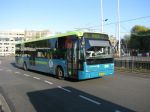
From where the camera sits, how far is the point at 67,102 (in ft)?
30.5

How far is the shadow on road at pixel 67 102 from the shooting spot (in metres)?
8.14

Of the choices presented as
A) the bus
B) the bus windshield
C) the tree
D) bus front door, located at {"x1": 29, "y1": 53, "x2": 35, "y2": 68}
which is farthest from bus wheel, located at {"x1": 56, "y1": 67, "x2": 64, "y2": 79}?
the tree

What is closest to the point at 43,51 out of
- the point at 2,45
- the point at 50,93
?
the point at 50,93

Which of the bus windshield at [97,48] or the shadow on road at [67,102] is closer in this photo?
the shadow on road at [67,102]

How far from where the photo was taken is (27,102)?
31.4ft

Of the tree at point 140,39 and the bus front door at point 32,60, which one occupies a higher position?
the tree at point 140,39

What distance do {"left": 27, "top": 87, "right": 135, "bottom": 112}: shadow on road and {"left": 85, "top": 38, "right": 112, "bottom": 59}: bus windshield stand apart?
2999mm

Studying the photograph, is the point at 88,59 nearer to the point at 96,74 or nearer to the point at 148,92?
the point at 96,74

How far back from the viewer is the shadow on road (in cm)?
814

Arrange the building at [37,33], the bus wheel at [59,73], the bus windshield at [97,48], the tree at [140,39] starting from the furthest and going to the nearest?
the building at [37,33] → the tree at [140,39] → the bus wheel at [59,73] → the bus windshield at [97,48]

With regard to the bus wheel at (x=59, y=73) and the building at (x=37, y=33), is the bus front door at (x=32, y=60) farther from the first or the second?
the building at (x=37, y=33)

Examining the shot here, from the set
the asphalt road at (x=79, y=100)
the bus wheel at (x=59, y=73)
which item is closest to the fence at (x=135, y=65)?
the bus wheel at (x=59, y=73)

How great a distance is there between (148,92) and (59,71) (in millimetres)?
6901

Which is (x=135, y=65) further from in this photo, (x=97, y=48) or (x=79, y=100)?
(x=79, y=100)
